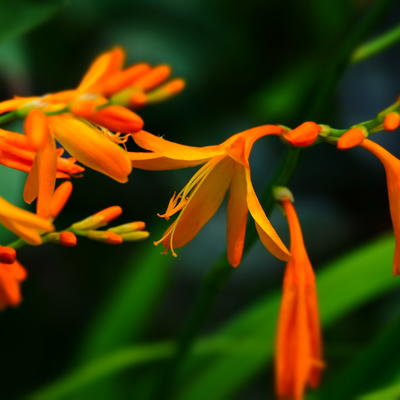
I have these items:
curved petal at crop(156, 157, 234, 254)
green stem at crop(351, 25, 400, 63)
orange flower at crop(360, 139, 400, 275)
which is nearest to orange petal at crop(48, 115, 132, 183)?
curved petal at crop(156, 157, 234, 254)

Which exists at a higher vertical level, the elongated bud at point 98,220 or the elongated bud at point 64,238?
the elongated bud at point 98,220

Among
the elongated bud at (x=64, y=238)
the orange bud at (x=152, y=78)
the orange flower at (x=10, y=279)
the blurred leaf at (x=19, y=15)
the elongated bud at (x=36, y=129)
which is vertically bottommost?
the orange flower at (x=10, y=279)

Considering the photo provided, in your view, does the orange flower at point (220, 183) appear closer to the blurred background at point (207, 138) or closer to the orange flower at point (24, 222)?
the orange flower at point (24, 222)

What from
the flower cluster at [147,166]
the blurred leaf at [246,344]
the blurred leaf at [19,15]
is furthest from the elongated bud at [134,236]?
the blurred leaf at [246,344]

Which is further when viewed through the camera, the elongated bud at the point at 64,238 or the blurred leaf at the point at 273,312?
the blurred leaf at the point at 273,312

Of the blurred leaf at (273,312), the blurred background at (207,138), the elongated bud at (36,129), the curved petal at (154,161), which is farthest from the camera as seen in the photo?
the blurred background at (207,138)

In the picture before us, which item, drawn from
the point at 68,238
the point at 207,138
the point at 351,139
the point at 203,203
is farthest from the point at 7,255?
the point at 207,138

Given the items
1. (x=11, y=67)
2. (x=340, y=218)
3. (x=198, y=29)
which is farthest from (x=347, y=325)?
(x=11, y=67)
